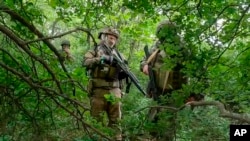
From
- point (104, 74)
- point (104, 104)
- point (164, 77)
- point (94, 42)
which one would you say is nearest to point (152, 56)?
point (164, 77)

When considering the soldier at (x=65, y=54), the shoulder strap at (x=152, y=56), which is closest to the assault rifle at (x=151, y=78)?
the shoulder strap at (x=152, y=56)

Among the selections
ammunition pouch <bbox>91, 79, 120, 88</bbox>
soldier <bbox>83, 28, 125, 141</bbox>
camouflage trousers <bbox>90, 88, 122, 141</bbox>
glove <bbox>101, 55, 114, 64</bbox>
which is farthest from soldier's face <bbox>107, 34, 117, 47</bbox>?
camouflage trousers <bbox>90, 88, 122, 141</bbox>

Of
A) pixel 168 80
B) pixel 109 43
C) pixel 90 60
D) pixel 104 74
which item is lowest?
pixel 168 80

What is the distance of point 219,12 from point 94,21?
1.32 m

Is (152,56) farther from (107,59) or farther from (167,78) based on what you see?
(107,59)

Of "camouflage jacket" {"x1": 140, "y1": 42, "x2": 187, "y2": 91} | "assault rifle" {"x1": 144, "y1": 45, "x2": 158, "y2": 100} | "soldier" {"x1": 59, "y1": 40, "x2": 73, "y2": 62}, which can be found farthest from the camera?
"assault rifle" {"x1": 144, "y1": 45, "x2": 158, "y2": 100}

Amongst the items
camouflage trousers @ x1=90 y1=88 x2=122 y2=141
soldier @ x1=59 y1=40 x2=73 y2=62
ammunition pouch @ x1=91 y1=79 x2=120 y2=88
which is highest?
soldier @ x1=59 y1=40 x2=73 y2=62

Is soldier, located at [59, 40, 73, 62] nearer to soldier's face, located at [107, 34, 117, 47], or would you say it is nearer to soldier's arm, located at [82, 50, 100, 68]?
soldier's arm, located at [82, 50, 100, 68]

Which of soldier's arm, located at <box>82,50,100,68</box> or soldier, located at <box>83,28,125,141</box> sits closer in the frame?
soldier's arm, located at <box>82,50,100,68</box>

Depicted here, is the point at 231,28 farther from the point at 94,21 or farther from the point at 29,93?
the point at 29,93

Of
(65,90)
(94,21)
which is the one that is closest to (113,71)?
(94,21)

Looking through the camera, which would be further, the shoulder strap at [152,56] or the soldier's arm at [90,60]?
the soldier's arm at [90,60]

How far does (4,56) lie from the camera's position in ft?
11.2

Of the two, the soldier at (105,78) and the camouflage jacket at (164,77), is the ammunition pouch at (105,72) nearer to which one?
the soldier at (105,78)
